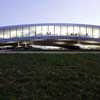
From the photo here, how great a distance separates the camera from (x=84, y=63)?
13.5 meters

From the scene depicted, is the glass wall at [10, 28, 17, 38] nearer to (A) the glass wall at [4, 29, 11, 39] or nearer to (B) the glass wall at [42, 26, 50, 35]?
(A) the glass wall at [4, 29, 11, 39]

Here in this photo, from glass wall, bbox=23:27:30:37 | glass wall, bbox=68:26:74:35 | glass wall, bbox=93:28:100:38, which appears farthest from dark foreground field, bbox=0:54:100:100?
glass wall, bbox=93:28:100:38

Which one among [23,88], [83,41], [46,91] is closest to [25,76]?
[23,88]

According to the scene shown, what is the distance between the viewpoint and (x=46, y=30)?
27844mm

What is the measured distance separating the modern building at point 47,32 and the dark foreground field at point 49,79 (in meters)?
13.2

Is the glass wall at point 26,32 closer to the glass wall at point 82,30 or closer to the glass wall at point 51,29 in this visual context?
the glass wall at point 51,29

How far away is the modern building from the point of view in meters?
26.9

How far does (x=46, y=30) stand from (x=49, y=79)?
18.2 metres

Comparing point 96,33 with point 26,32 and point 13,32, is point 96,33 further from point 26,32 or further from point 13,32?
point 13,32

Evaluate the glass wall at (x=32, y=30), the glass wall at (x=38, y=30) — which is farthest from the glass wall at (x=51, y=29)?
the glass wall at (x=32, y=30)

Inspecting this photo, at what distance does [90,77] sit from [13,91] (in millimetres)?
4836

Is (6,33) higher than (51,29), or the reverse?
(51,29)

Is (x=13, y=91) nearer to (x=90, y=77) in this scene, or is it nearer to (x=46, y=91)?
(x=46, y=91)

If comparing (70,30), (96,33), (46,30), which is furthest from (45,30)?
(96,33)
